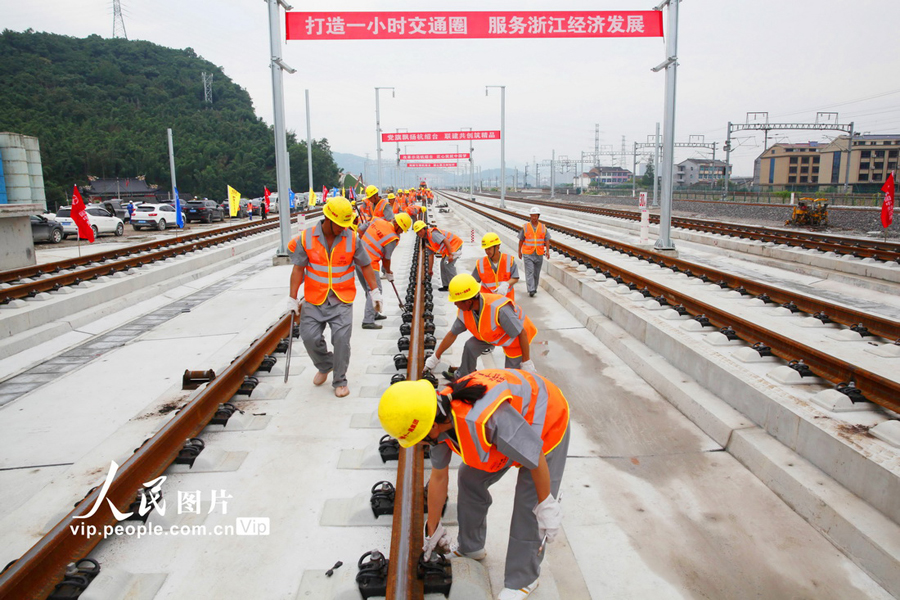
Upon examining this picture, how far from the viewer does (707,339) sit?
281 inches

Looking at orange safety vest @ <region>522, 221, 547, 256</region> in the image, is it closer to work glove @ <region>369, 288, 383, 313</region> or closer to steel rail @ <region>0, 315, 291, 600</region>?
work glove @ <region>369, 288, 383, 313</region>

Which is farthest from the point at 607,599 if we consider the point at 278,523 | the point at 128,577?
the point at 128,577

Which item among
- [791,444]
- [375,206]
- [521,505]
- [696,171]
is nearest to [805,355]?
[791,444]

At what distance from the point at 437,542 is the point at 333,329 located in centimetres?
279

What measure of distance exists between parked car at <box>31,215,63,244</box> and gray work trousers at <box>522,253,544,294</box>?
56.9 feet

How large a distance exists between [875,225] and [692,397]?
1997 centimetres

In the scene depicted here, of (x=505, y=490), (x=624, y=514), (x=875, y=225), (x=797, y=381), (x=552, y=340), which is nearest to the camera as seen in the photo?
(x=624, y=514)

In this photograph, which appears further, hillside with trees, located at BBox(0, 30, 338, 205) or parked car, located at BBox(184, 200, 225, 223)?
hillside with trees, located at BBox(0, 30, 338, 205)

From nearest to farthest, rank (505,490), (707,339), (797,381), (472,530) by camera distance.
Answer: (472,530)
(505,490)
(797,381)
(707,339)

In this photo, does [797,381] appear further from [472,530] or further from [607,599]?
[472,530]

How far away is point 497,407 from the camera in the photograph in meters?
2.75

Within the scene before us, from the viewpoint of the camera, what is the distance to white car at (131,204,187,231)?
26750 mm

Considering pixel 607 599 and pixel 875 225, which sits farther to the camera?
pixel 875 225

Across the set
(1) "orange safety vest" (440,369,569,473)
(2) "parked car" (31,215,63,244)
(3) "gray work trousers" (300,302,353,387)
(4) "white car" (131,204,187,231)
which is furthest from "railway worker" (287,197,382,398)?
(4) "white car" (131,204,187,231)
